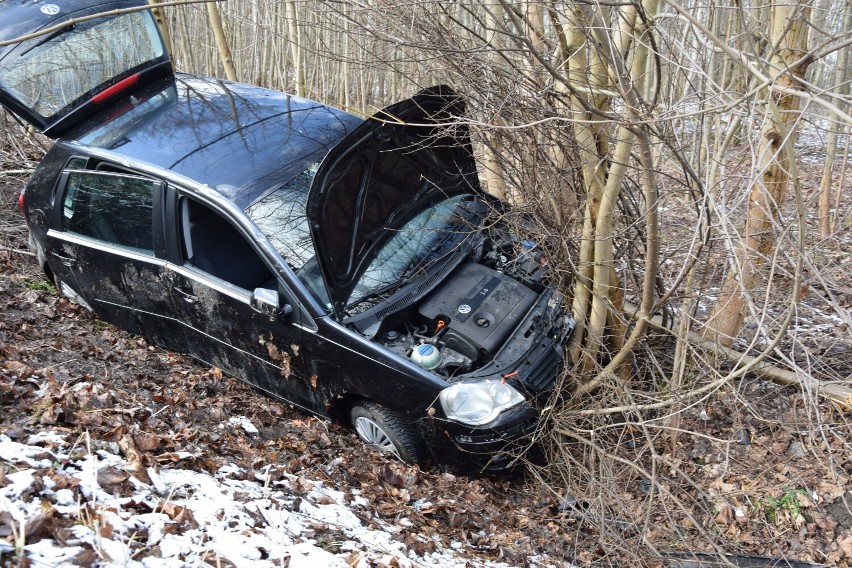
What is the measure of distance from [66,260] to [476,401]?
3.45 metres

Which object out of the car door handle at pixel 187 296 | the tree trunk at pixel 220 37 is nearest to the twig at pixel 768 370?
the car door handle at pixel 187 296

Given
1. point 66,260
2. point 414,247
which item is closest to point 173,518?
point 414,247

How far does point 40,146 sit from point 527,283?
20.1 feet

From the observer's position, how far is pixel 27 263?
6.37 metres

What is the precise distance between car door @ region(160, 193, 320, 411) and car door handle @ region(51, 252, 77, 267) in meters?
1.12

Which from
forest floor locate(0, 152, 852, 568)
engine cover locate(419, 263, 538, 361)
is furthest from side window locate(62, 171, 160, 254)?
engine cover locate(419, 263, 538, 361)

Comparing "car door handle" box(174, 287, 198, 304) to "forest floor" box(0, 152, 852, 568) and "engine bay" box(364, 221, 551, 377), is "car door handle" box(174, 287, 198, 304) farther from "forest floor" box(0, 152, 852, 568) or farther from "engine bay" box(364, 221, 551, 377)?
"engine bay" box(364, 221, 551, 377)

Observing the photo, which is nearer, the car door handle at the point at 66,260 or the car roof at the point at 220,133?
the car roof at the point at 220,133

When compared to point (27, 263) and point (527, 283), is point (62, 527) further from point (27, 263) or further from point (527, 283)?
point (27, 263)

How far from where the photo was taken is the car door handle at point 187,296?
4648mm

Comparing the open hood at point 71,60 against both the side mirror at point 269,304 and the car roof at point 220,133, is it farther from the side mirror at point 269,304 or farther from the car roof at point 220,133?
the side mirror at point 269,304

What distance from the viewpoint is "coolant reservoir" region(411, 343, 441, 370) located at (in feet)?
13.7

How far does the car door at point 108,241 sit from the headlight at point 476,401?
2.23 metres

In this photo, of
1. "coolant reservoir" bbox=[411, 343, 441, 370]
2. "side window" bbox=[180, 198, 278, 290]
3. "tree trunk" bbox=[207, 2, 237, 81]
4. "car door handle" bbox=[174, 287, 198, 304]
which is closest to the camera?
"coolant reservoir" bbox=[411, 343, 441, 370]
